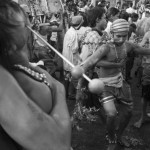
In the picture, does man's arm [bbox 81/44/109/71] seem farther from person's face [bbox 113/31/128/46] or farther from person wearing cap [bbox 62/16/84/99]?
person wearing cap [bbox 62/16/84/99]

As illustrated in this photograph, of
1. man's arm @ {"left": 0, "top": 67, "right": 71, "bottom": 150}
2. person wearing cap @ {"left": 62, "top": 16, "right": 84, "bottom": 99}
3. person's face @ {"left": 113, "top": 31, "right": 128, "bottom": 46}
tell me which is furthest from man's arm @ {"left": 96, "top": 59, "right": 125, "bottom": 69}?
man's arm @ {"left": 0, "top": 67, "right": 71, "bottom": 150}

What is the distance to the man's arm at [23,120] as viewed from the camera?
3.44 feet

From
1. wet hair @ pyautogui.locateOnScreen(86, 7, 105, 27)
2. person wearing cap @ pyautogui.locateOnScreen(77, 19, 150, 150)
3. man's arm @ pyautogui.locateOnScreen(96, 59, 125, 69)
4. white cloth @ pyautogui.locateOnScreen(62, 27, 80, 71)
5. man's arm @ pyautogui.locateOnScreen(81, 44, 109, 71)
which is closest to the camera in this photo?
man's arm @ pyautogui.locateOnScreen(81, 44, 109, 71)

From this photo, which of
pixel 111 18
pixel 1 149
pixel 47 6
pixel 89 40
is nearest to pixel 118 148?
pixel 89 40

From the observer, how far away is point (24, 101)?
108 cm

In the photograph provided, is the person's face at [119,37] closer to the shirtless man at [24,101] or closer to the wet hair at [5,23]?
the shirtless man at [24,101]

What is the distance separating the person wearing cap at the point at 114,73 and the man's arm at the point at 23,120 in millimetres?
2816

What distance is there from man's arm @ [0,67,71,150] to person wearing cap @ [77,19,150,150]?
2.82 meters

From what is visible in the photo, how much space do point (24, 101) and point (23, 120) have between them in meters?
0.07

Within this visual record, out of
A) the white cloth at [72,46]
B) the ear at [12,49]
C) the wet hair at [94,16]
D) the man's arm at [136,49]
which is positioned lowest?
the white cloth at [72,46]

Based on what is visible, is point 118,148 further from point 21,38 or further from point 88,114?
point 21,38

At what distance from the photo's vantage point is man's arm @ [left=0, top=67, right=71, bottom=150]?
1.05m

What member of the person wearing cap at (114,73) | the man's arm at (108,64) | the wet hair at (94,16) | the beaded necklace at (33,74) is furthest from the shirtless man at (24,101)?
the wet hair at (94,16)

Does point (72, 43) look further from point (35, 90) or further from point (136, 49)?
point (35, 90)
